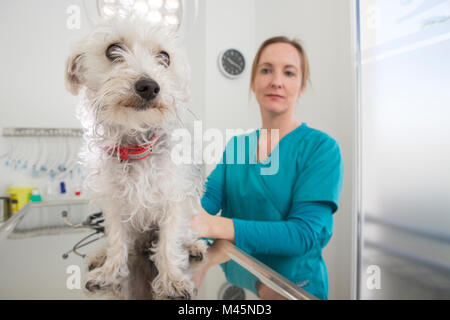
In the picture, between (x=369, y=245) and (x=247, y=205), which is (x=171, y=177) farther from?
Result: (x=369, y=245)

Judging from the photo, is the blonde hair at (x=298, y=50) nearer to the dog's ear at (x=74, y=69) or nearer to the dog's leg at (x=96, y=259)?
the dog's ear at (x=74, y=69)

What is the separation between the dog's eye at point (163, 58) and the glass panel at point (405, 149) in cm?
73

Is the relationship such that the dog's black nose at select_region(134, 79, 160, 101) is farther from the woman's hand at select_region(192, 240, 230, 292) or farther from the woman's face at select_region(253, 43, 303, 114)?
the woman's face at select_region(253, 43, 303, 114)

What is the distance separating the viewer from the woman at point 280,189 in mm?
727

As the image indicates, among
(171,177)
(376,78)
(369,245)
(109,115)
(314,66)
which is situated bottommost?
(369,245)

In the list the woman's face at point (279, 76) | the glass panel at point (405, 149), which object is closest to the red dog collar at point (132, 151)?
the woman's face at point (279, 76)

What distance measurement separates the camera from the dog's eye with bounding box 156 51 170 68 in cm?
50

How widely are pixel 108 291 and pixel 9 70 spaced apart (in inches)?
55.9

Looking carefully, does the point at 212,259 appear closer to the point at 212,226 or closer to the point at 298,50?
the point at 212,226

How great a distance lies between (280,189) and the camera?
91cm

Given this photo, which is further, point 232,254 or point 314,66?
point 314,66

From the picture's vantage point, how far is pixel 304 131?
94cm

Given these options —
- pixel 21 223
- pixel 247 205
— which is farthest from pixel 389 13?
pixel 21 223

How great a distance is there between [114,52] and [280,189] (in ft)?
2.20
